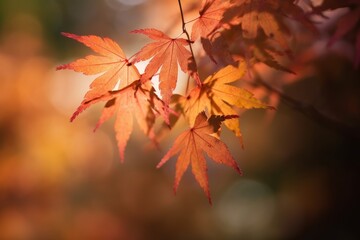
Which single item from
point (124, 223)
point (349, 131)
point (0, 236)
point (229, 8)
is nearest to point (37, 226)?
point (0, 236)

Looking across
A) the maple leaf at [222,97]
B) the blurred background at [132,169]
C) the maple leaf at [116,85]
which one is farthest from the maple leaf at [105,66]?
the blurred background at [132,169]

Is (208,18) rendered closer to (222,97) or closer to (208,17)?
(208,17)

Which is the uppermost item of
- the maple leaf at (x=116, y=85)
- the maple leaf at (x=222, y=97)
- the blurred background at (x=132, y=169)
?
the maple leaf at (x=116, y=85)

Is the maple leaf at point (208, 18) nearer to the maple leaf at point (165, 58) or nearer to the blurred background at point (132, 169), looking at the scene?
the maple leaf at point (165, 58)

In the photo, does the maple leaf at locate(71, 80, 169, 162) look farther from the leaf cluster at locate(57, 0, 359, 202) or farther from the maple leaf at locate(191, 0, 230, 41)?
the maple leaf at locate(191, 0, 230, 41)

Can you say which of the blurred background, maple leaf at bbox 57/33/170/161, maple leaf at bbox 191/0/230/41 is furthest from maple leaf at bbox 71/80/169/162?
the blurred background

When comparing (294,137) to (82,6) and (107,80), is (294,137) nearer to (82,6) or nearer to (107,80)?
(107,80)

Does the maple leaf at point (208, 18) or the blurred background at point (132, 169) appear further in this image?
the blurred background at point (132, 169)
